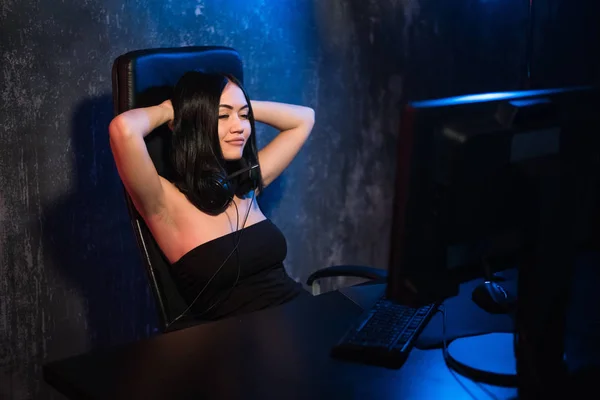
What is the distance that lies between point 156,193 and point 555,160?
1205 millimetres

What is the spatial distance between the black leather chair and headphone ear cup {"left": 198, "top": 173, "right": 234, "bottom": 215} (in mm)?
125

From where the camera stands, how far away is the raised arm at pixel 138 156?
6.72 ft

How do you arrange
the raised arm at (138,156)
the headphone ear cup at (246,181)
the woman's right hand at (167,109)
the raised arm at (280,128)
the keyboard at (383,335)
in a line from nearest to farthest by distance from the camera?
1. the keyboard at (383,335)
2. the raised arm at (138,156)
3. the woman's right hand at (167,109)
4. the headphone ear cup at (246,181)
5. the raised arm at (280,128)

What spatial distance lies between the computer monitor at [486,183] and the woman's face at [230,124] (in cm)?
112

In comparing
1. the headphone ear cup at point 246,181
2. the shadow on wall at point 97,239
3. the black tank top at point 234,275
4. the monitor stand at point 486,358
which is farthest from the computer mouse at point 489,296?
the shadow on wall at point 97,239

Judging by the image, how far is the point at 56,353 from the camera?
2.65 m

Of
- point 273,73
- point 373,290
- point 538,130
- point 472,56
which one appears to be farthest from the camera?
point 472,56

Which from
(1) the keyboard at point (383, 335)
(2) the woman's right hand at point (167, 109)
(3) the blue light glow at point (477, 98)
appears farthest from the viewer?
(2) the woman's right hand at point (167, 109)

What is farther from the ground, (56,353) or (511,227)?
(511,227)

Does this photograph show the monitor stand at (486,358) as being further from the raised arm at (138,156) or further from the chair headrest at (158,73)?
the chair headrest at (158,73)

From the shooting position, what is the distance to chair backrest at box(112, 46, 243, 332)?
210 centimetres

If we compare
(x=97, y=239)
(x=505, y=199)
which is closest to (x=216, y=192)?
(x=97, y=239)

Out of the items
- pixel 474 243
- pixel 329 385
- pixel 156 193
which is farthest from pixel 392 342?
pixel 156 193

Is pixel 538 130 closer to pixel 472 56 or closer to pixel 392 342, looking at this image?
pixel 392 342
